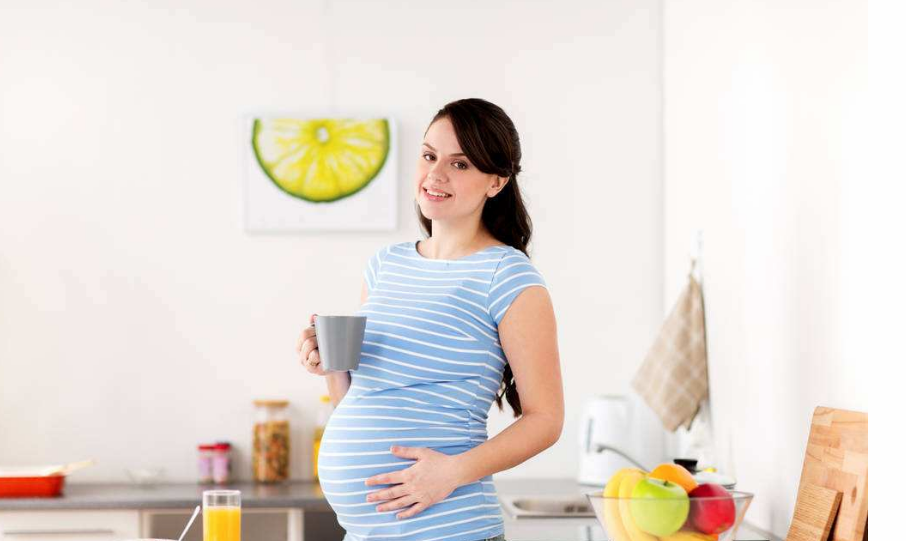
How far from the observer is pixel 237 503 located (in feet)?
4.58

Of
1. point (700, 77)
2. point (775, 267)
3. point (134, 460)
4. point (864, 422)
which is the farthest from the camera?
point (134, 460)

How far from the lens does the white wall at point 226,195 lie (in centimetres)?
294

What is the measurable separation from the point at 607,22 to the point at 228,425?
5.27ft

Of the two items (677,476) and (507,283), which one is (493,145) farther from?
(677,476)

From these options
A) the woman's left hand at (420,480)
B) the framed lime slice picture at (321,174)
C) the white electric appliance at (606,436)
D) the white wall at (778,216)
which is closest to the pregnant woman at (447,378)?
the woman's left hand at (420,480)

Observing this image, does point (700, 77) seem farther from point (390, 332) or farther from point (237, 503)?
point (237, 503)

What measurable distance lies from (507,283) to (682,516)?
38 centimetres

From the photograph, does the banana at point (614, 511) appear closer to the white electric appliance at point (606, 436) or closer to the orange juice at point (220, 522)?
the orange juice at point (220, 522)

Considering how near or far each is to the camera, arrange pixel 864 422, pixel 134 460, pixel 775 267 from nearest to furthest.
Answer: pixel 864 422, pixel 775 267, pixel 134 460

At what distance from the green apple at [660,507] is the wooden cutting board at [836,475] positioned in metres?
0.33

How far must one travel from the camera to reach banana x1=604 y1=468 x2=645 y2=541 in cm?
139

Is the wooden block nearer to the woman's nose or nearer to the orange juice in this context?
the woman's nose

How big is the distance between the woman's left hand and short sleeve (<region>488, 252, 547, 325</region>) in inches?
8.1

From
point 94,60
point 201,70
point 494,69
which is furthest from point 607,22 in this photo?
point 94,60
